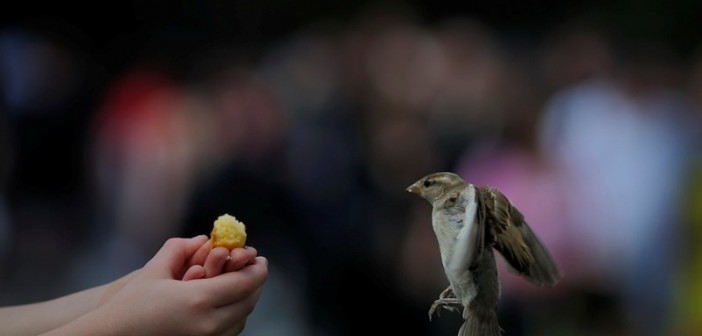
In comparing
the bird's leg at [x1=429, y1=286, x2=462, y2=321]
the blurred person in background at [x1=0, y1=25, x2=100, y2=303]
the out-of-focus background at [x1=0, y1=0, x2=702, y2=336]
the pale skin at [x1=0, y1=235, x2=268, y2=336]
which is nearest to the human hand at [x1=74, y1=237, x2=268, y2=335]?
the pale skin at [x1=0, y1=235, x2=268, y2=336]

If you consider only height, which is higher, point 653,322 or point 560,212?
point 560,212

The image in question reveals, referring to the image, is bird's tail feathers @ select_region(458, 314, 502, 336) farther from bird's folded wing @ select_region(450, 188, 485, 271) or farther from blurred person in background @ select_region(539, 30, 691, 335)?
blurred person in background @ select_region(539, 30, 691, 335)

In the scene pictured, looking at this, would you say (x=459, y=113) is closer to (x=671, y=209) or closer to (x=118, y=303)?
(x=671, y=209)

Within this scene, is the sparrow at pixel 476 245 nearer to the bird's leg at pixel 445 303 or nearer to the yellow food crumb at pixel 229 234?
the bird's leg at pixel 445 303

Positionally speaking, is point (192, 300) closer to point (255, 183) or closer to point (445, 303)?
point (445, 303)

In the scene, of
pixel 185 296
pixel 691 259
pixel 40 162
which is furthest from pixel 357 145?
pixel 185 296

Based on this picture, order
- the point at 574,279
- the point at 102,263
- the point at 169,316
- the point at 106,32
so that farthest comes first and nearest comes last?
1. the point at 106,32
2. the point at 102,263
3. the point at 574,279
4. the point at 169,316

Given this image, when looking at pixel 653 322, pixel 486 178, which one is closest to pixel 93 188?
pixel 486 178

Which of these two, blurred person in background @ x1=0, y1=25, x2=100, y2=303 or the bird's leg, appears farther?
blurred person in background @ x1=0, y1=25, x2=100, y2=303
